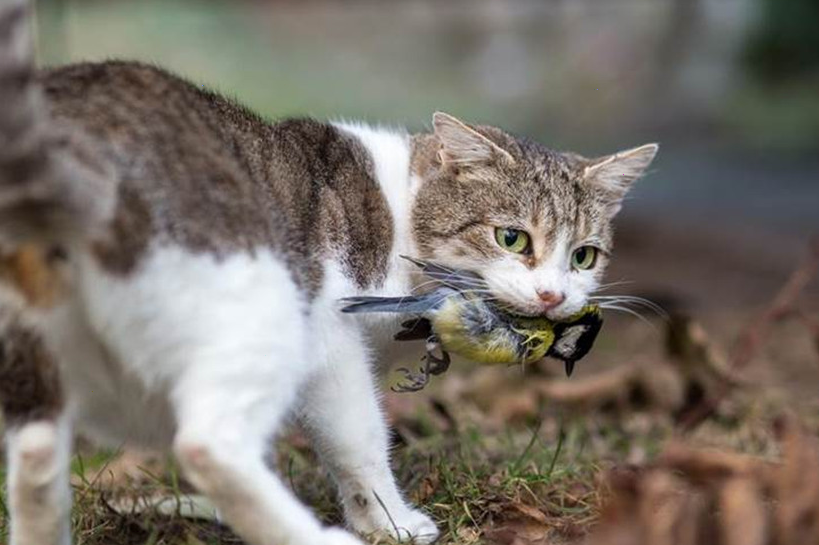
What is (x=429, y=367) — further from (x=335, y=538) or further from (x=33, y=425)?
(x=33, y=425)

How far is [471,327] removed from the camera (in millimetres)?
3258

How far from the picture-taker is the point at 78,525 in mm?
3295

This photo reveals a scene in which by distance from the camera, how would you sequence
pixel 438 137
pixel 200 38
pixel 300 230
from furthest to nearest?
pixel 200 38, pixel 438 137, pixel 300 230

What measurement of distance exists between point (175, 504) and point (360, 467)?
582 mm

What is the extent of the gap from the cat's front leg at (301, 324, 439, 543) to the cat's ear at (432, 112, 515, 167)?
643 millimetres

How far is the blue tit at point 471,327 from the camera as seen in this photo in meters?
3.25

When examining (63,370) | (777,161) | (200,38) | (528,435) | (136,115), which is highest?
(136,115)

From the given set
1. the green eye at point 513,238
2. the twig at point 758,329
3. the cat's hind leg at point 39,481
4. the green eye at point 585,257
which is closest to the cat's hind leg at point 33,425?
the cat's hind leg at point 39,481

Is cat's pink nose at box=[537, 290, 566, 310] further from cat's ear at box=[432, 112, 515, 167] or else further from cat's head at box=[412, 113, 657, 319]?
cat's ear at box=[432, 112, 515, 167]

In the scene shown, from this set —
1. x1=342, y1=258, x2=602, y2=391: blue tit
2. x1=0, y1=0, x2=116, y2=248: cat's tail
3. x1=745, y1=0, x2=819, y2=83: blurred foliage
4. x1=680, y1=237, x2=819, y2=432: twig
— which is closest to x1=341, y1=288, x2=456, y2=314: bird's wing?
x1=342, y1=258, x2=602, y2=391: blue tit

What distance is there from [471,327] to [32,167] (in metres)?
1.27

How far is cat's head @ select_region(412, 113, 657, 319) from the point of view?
11.1 feet

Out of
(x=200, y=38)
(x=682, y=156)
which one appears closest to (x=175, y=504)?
(x=682, y=156)

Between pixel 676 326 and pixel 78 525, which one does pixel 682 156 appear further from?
pixel 78 525
